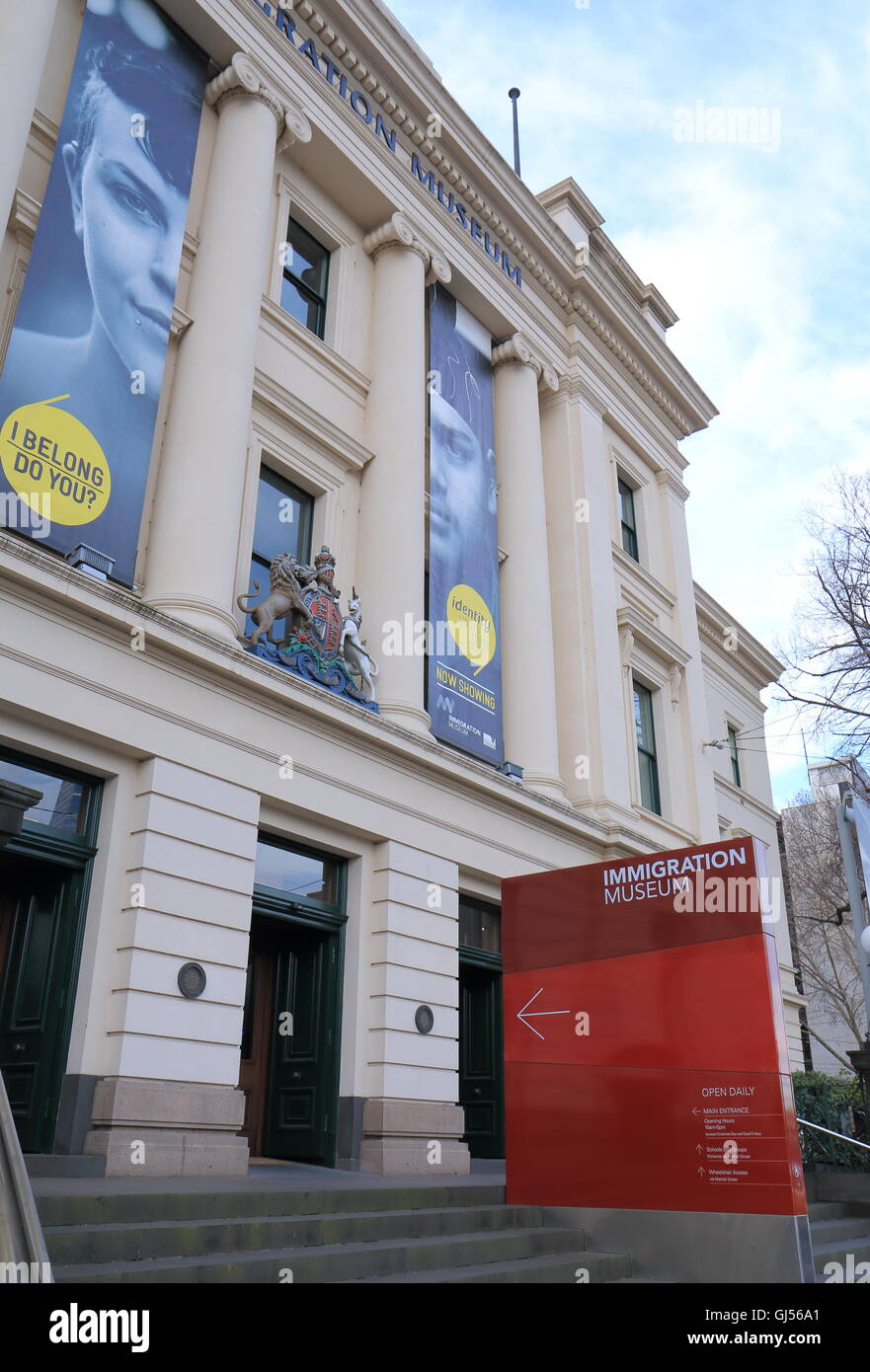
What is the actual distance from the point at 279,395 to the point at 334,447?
44.9 inches

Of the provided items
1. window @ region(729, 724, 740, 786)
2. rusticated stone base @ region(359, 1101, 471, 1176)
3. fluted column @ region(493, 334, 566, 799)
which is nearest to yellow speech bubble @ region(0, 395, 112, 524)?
rusticated stone base @ region(359, 1101, 471, 1176)

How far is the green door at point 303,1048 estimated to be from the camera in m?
12.2

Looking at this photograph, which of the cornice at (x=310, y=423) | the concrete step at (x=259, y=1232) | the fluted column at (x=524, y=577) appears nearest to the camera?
the concrete step at (x=259, y=1232)

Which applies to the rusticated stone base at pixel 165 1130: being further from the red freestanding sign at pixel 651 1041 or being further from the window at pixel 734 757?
the window at pixel 734 757

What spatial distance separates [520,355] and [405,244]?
11.1 ft

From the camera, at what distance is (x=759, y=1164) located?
7781 mm

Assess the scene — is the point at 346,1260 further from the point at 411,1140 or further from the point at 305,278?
the point at 305,278

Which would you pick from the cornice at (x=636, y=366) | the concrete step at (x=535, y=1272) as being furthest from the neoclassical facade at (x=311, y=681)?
the concrete step at (x=535, y=1272)

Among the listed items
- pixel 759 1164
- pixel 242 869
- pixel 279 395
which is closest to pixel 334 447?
pixel 279 395

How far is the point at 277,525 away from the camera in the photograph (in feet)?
48.0

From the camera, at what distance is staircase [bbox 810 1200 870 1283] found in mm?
9141

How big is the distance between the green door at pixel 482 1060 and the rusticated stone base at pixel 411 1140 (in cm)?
224

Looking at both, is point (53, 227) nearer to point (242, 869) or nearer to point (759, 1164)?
point (242, 869)

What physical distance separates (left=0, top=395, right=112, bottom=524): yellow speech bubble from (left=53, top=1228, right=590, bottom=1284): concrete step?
6931 millimetres
